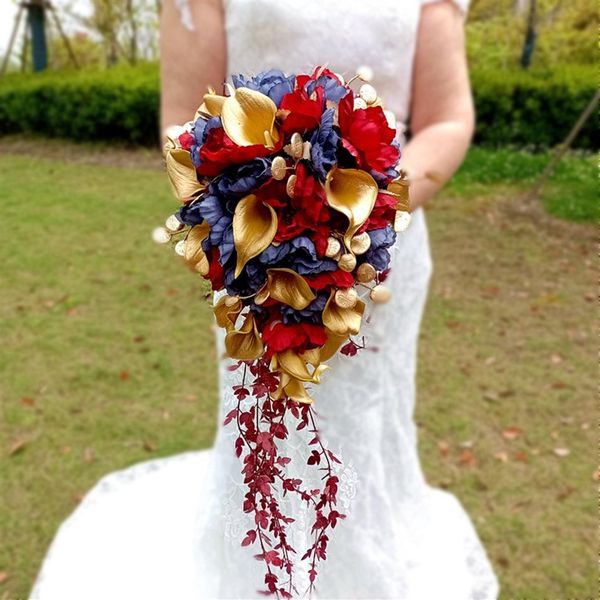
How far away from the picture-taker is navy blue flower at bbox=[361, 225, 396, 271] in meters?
0.91

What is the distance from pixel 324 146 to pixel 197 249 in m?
0.23

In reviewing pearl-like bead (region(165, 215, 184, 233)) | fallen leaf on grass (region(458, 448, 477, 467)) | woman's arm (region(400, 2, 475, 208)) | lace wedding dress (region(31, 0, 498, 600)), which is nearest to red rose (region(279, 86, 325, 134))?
pearl-like bead (region(165, 215, 184, 233))

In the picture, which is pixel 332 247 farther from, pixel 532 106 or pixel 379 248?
pixel 532 106

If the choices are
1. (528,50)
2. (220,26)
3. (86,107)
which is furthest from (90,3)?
(220,26)

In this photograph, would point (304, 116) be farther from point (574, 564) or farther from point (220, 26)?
point (574, 564)

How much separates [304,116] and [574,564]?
227 centimetres

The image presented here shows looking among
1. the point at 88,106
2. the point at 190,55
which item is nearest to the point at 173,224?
the point at 190,55

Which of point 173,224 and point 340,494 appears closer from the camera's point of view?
point 173,224

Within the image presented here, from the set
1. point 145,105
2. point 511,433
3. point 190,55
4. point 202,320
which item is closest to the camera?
point 190,55

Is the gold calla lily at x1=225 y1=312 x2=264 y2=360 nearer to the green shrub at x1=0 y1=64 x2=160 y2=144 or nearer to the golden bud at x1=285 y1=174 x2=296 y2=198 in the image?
the golden bud at x1=285 y1=174 x2=296 y2=198

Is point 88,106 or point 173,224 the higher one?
point 173,224

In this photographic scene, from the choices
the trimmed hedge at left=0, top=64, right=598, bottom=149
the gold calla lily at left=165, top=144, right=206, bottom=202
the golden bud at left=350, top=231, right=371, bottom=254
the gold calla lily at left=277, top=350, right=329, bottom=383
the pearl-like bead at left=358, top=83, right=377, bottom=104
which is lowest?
the trimmed hedge at left=0, top=64, right=598, bottom=149

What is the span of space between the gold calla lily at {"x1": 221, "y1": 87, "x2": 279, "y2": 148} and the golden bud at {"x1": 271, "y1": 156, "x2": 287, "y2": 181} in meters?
0.04

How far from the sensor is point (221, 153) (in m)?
0.86
